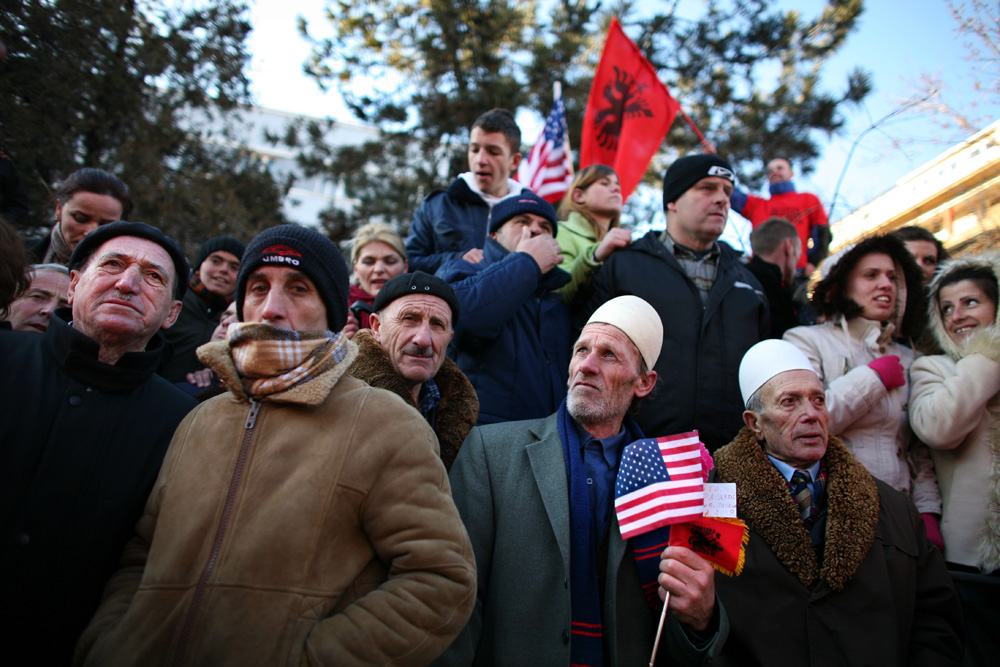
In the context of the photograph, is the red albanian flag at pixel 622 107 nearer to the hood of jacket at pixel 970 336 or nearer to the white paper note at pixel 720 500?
the hood of jacket at pixel 970 336

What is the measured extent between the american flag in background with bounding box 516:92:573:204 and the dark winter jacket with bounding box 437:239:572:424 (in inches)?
126

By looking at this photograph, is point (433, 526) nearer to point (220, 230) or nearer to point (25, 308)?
point (25, 308)

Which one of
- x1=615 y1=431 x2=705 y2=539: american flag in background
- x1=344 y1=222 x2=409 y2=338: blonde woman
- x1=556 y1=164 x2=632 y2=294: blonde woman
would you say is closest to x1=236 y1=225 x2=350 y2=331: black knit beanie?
x1=615 y1=431 x2=705 y2=539: american flag in background

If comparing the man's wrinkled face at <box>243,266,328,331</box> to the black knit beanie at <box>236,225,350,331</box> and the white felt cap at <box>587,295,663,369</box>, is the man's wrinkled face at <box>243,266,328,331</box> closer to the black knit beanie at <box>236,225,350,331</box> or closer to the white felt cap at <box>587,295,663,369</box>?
the black knit beanie at <box>236,225,350,331</box>

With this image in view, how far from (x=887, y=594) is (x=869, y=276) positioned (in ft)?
7.11

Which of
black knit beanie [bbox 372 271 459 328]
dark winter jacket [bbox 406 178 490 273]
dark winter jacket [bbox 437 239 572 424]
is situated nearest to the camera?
black knit beanie [bbox 372 271 459 328]

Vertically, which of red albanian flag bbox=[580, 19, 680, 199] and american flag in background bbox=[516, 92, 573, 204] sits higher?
red albanian flag bbox=[580, 19, 680, 199]

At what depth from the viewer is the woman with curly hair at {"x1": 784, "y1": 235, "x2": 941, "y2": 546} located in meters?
3.39

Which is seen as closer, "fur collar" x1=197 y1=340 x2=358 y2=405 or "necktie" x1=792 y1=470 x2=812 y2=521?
"fur collar" x1=197 y1=340 x2=358 y2=405

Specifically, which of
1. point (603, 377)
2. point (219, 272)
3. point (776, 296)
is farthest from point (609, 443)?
point (219, 272)

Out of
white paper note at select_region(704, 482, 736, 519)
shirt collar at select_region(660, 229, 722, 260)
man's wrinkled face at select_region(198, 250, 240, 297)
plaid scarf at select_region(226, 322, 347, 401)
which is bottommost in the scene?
white paper note at select_region(704, 482, 736, 519)

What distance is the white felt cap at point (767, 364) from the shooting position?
3.18 m

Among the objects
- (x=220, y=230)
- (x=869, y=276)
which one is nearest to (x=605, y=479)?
(x=869, y=276)

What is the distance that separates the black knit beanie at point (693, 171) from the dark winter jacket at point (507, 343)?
128 cm
